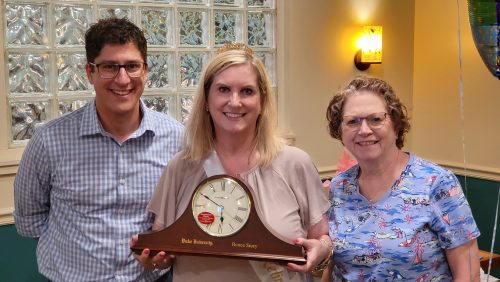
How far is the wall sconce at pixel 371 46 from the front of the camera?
3.77m

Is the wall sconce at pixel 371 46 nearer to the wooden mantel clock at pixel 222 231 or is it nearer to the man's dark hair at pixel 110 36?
the man's dark hair at pixel 110 36

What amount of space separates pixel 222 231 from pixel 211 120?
1.05 ft

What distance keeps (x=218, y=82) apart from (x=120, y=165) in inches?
18.6

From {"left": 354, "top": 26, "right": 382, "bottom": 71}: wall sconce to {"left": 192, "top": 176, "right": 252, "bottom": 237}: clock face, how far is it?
264 cm

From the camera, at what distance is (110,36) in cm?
163

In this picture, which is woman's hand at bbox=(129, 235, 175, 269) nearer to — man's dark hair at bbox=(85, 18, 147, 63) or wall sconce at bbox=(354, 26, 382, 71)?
man's dark hair at bbox=(85, 18, 147, 63)

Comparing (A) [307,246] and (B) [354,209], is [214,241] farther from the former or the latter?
(B) [354,209]

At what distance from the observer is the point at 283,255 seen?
1.32 meters

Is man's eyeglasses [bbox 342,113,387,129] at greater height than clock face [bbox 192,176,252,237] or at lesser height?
greater

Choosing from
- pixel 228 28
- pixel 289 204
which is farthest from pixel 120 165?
pixel 228 28

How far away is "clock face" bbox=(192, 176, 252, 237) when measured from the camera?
136 cm

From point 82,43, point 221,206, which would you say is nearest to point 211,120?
point 221,206

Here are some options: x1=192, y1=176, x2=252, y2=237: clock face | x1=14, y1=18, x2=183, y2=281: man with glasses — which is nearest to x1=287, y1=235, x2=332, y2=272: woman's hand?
x1=192, y1=176, x2=252, y2=237: clock face

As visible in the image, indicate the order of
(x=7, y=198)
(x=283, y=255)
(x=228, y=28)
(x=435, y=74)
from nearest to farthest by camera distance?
(x=283, y=255) → (x=7, y=198) → (x=228, y=28) → (x=435, y=74)
